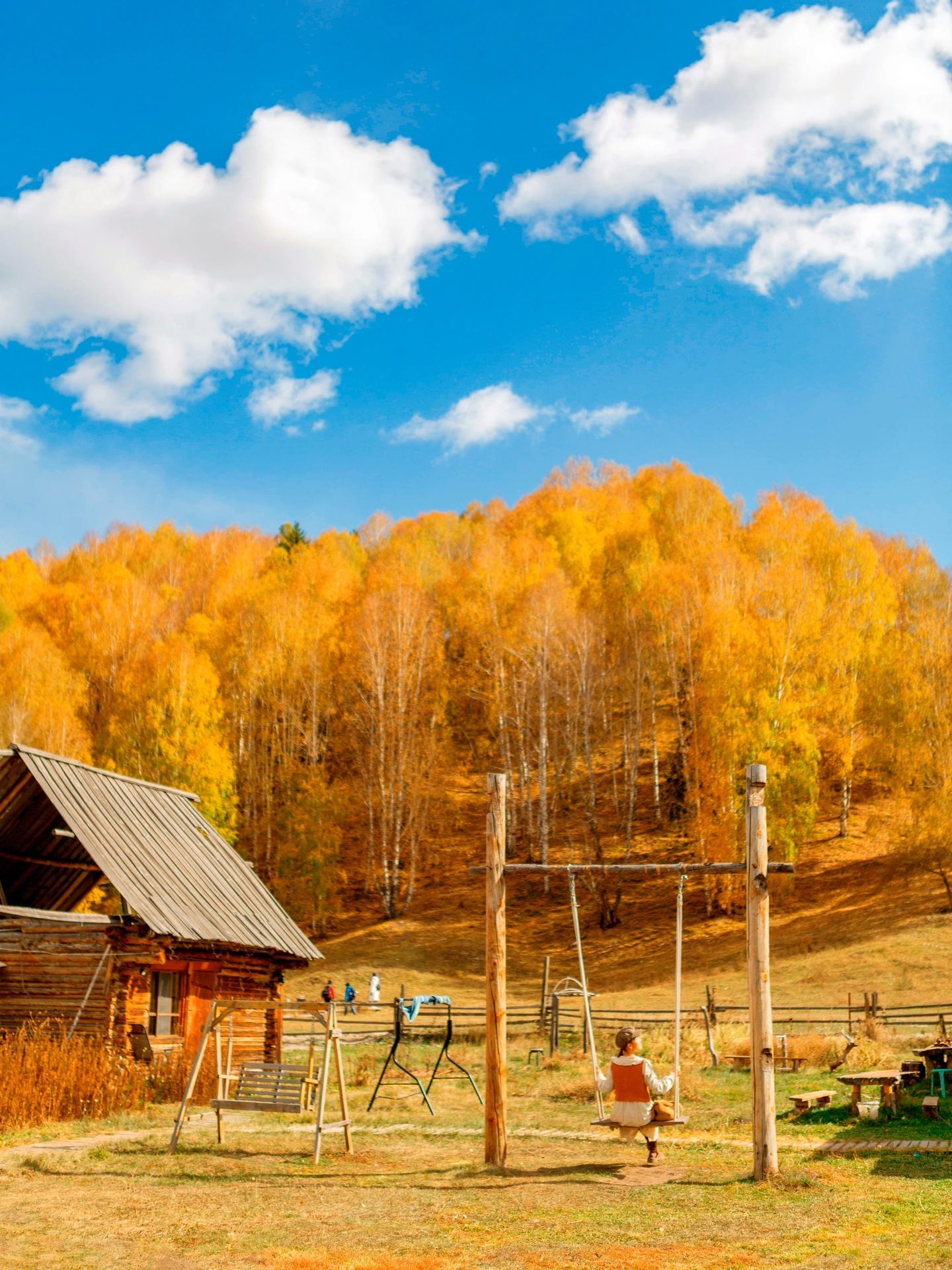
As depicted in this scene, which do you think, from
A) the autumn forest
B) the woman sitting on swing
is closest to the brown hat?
the woman sitting on swing

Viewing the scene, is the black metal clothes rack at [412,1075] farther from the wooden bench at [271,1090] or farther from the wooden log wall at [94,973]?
the wooden log wall at [94,973]

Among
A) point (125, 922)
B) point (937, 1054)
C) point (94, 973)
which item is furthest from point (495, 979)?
point (94, 973)

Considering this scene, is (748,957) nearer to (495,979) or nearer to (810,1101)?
(495,979)

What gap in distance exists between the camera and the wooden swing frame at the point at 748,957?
10242mm

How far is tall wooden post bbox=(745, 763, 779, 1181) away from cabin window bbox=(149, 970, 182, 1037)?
1190 centimetres

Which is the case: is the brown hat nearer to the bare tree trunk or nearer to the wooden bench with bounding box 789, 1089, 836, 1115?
the wooden bench with bounding box 789, 1089, 836, 1115

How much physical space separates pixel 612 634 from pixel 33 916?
1178 inches

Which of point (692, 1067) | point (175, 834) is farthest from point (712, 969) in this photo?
point (175, 834)

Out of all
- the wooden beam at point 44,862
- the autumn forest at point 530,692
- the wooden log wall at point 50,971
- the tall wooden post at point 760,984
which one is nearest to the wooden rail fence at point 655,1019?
the wooden log wall at point 50,971

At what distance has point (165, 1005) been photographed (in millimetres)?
19828

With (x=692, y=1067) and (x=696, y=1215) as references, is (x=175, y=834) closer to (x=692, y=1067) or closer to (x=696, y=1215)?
(x=692, y=1067)

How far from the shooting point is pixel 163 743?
40250 millimetres

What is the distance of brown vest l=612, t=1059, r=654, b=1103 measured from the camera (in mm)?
11172

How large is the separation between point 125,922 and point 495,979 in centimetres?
868
